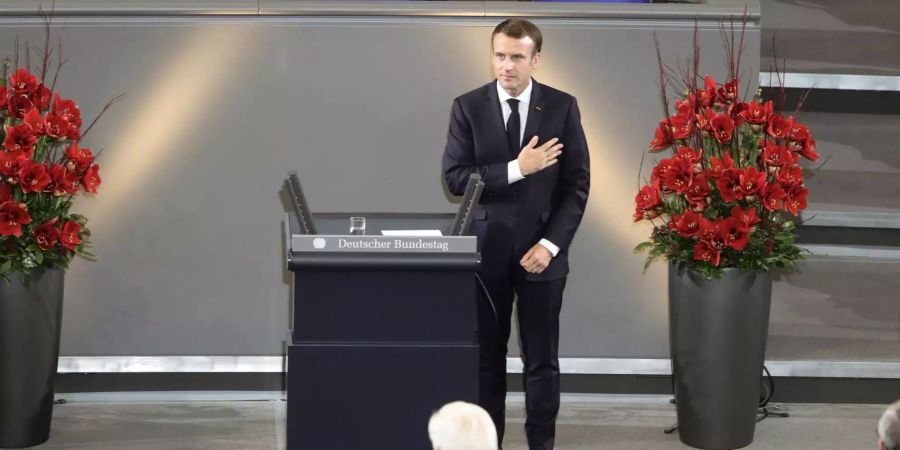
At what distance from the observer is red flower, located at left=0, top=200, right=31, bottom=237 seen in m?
4.80

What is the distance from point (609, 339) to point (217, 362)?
1746 mm

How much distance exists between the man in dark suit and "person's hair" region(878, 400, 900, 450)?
212cm

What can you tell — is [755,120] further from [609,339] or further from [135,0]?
[135,0]

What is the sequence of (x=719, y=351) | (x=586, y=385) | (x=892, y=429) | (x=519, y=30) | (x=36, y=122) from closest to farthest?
(x=892, y=429), (x=519, y=30), (x=36, y=122), (x=719, y=351), (x=586, y=385)

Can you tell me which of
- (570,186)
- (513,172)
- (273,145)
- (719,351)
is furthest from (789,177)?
(273,145)

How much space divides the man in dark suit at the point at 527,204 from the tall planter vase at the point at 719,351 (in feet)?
2.39

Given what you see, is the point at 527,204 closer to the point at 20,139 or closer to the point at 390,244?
the point at 390,244

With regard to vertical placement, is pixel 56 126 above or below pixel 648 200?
above

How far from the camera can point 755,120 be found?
489cm

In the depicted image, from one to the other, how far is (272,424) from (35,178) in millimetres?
1382

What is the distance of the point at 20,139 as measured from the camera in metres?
4.86

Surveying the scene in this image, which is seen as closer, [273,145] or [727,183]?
[727,183]

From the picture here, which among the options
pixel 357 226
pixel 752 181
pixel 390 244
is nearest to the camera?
pixel 390 244

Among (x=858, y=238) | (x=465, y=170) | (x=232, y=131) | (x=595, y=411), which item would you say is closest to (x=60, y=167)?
(x=232, y=131)
